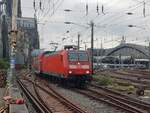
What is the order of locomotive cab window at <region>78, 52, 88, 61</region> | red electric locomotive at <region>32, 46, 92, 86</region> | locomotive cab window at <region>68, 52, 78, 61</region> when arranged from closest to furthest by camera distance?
1. red electric locomotive at <region>32, 46, 92, 86</region>
2. locomotive cab window at <region>68, 52, 78, 61</region>
3. locomotive cab window at <region>78, 52, 88, 61</region>

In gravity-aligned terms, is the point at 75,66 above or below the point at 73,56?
below

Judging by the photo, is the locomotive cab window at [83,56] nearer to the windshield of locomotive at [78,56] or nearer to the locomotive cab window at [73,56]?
the windshield of locomotive at [78,56]

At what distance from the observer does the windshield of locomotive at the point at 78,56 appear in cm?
3406

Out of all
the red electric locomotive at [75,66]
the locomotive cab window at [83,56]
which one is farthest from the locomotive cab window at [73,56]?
the locomotive cab window at [83,56]

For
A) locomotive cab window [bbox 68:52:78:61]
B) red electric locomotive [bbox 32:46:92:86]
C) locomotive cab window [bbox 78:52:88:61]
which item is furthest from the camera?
locomotive cab window [bbox 78:52:88:61]

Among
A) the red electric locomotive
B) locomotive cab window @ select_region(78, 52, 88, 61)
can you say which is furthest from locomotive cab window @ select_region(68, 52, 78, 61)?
locomotive cab window @ select_region(78, 52, 88, 61)

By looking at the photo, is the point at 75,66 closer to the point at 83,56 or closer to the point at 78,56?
the point at 78,56

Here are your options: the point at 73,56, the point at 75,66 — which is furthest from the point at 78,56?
the point at 75,66

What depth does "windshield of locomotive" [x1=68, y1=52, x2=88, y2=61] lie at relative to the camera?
34.1m

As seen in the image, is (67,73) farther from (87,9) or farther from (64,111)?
(64,111)

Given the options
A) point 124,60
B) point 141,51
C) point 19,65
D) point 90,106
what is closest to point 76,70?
point 90,106

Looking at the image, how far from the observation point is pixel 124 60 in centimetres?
9950

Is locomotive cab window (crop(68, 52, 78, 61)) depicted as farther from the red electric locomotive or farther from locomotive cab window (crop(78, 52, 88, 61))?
locomotive cab window (crop(78, 52, 88, 61))

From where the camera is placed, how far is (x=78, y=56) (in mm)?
34281
